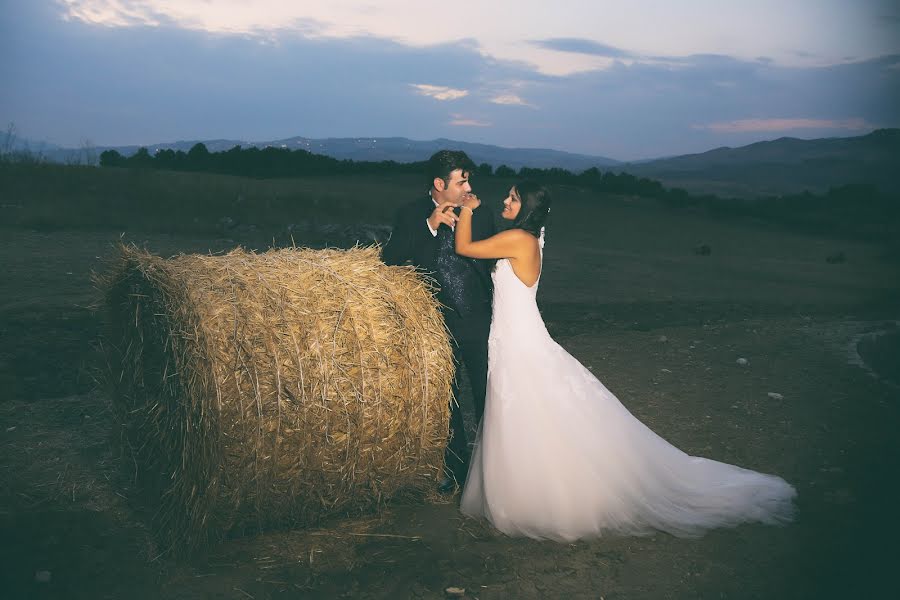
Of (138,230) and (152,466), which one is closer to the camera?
(152,466)

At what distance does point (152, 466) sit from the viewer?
5332 mm

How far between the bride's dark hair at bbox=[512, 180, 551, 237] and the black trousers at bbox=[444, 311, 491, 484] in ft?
2.49

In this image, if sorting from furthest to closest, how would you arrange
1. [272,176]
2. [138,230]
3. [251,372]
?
[272,176] < [138,230] < [251,372]

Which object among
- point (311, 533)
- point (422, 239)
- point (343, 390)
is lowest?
point (311, 533)

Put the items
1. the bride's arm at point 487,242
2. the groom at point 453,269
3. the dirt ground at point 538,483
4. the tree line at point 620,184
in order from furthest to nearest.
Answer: the tree line at point 620,184 → the groom at point 453,269 → the bride's arm at point 487,242 → the dirt ground at point 538,483

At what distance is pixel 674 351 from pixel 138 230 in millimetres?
13728

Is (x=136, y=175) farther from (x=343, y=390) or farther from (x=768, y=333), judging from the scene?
(x=343, y=390)

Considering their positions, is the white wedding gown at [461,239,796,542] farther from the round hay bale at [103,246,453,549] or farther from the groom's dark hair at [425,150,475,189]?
the groom's dark hair at [425,150,475,189]

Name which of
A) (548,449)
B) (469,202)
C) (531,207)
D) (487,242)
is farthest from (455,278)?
(548,449)

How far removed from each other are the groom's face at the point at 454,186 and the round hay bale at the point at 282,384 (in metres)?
0.65

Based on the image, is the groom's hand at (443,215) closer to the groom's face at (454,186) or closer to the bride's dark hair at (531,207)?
the groom's face at (454,186)

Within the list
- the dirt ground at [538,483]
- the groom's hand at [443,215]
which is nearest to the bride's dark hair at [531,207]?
the groom's hand at [443,215]

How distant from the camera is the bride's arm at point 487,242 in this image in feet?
15.9

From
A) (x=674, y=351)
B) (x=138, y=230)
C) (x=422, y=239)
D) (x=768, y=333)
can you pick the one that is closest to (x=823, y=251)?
(x=768, y=333)
